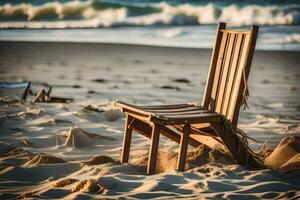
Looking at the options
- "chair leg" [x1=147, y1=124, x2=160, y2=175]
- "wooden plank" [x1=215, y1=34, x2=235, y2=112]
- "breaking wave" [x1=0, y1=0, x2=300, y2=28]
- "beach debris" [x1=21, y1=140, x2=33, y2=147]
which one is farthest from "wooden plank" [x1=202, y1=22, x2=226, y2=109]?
"breaking wave" [x1=0, y1=0, x2=300, y2=28]

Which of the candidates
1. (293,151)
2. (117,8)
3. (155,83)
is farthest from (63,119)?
(117,8)

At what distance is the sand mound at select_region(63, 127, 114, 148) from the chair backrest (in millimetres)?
1372

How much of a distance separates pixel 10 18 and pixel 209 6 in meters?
6.87

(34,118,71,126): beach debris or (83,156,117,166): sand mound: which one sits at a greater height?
(83,156,117,166): sand mound

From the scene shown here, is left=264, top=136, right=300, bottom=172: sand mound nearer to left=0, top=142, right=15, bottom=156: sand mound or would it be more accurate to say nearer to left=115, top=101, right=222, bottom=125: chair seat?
left=115, top=101, right=222, bottom=125: chair seat

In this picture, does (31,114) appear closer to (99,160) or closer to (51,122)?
(51,122)

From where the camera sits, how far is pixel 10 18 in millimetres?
18359

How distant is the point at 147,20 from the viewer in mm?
21781

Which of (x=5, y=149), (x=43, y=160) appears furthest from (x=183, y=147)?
(x=5, y=149)

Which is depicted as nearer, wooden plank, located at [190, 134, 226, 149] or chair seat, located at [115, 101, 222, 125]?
chair seat, located at [115, 101, 222, 125]

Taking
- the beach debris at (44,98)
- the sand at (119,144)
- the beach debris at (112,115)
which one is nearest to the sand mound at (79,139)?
the sand at (119,144)

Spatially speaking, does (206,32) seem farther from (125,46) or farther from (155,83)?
(155,83)

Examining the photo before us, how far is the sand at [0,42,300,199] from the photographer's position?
3791 mm

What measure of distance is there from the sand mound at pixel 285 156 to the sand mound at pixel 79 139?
1820 mm
